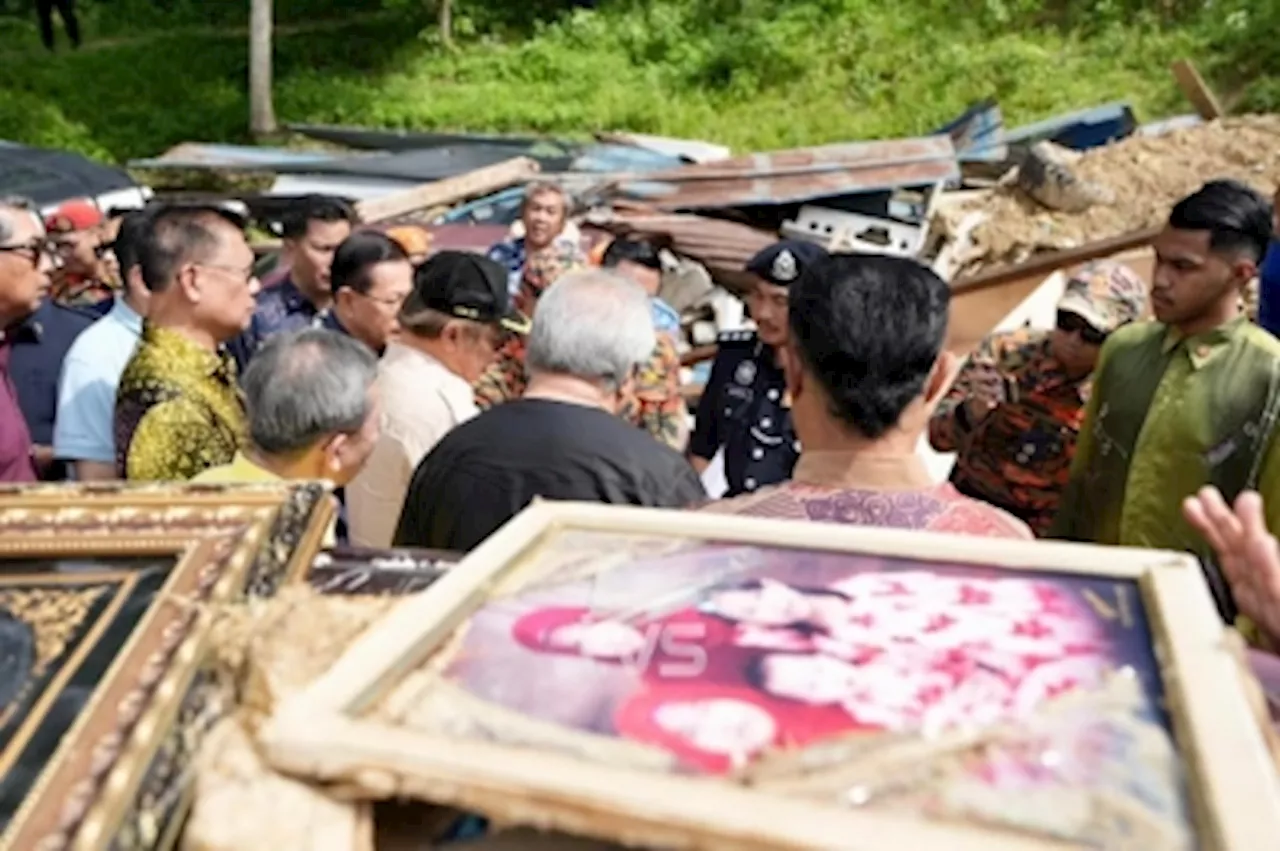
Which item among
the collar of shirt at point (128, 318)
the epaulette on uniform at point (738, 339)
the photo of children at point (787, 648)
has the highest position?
the photo of children at point (787, 648)

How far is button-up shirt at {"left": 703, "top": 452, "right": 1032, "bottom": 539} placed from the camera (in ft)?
5.94

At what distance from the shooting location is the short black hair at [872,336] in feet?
5.97

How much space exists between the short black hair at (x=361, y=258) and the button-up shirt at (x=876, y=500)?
1925 mm

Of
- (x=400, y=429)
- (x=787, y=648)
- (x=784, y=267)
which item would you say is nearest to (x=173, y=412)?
(x=400, y=429)

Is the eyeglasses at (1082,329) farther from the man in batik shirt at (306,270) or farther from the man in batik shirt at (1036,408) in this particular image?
the man in batik shirt at (306,270)

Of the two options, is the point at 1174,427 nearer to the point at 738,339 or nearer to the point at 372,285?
the point at 738,339

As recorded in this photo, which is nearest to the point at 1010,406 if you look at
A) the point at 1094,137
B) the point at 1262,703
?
the point at 1262,703

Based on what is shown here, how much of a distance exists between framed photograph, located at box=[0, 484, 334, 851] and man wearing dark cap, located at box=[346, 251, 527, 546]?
1581mm

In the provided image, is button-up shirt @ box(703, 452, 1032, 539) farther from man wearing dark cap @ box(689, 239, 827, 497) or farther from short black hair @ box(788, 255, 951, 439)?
man wearing dark cap @ box(689, 239, 827, 497)

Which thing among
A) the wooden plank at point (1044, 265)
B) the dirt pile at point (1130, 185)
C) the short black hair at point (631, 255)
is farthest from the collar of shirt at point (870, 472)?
the dirt pile at point (1130, 185)

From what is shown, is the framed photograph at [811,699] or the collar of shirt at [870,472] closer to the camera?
the framed photograph at [811,699]

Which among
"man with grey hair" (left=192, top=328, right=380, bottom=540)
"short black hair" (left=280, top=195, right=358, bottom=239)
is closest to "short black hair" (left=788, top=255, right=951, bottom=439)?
"man with grey hair" (left=192, top=328, right=380, bottom=540)

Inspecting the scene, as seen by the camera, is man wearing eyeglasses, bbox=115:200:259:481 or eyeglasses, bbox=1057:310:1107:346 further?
eyeglasses, bbox=1057:310:1107:346

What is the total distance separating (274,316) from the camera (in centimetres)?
414
